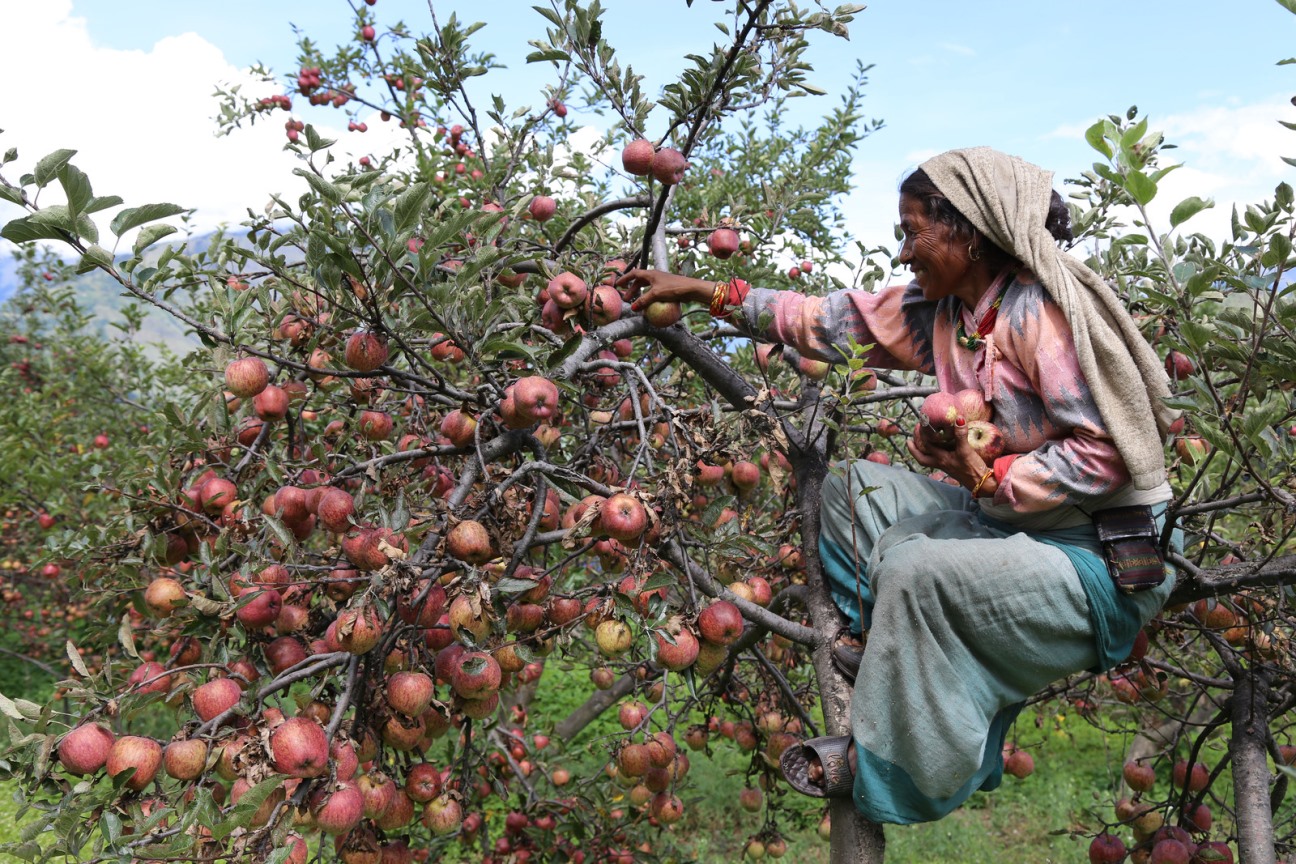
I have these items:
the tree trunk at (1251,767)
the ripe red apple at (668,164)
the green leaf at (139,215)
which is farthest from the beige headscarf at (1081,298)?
the green leaf at (139,215)

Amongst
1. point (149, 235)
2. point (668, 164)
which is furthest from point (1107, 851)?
point (149, 235)

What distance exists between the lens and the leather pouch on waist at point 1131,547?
1.74 metres

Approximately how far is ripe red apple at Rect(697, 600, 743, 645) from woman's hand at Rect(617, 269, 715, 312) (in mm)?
762

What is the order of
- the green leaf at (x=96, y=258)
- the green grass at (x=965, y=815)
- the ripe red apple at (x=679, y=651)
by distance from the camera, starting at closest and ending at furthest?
1. the green leaf at (x=96, y=258)
2. the ripe red apple at (x=679, y=651)
3. the green grass at (x=965, y=815)

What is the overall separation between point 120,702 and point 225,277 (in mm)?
868

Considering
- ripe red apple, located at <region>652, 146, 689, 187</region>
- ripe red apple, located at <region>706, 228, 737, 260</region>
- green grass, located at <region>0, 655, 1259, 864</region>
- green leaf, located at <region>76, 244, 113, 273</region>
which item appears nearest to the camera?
green leaf, located at <region>76, 244, 113, 273</region>

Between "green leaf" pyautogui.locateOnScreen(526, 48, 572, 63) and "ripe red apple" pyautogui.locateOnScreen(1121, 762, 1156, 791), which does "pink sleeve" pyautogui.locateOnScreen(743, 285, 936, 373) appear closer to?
"green leaf" pyautogui.locateOnScreen(526, 48, 572, 63)

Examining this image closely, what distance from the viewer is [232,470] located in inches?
78.7

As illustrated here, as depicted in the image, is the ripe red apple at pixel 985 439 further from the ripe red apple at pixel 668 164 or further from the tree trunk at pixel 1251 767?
the tree trunk at pixel 1251 767

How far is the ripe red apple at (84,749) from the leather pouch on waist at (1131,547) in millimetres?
1857

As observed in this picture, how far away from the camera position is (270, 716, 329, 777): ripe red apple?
145cm

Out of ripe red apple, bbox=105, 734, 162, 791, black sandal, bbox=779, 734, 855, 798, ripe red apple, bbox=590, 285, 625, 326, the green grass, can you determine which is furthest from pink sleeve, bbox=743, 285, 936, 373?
the green grass

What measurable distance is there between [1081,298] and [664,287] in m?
0.91

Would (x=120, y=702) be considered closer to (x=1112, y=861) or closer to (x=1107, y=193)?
(x=1112, y=861)
